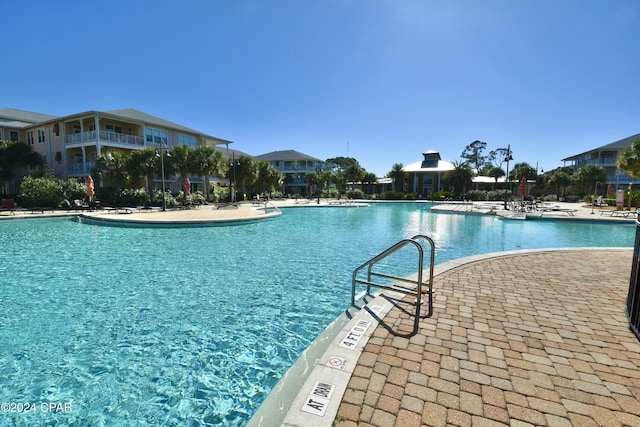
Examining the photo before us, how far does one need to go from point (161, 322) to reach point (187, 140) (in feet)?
116

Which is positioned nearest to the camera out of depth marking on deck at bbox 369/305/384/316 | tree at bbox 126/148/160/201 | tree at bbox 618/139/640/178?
depth marking on deck at bbox 369/305/384/316

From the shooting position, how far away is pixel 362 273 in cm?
735

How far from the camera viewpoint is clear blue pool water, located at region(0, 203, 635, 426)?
126 inches

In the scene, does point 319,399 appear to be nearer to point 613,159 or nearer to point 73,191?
point 73,191

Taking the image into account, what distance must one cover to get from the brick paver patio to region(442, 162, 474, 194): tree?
46.8 m

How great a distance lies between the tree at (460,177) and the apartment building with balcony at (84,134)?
40115mm

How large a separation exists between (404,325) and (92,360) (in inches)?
163

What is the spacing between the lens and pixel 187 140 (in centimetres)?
3559

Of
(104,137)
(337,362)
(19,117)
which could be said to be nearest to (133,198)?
(104,137)

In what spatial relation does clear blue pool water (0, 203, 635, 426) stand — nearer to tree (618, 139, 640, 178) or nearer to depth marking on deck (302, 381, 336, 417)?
depth marking on deck (302, 381, 336, 417)

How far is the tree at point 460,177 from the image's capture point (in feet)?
156

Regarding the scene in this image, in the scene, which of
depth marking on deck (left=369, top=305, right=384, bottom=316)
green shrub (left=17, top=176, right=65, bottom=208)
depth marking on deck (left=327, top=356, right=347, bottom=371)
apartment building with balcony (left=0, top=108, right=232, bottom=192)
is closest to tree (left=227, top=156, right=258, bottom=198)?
apartment building with balcony (left=0, top=108, right=232, bottom=192)

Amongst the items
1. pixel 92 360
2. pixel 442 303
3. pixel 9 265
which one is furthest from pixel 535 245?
pixel 9 265

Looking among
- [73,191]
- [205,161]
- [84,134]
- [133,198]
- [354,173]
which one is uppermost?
[84,134]
